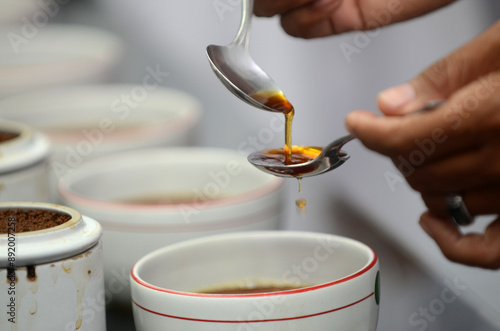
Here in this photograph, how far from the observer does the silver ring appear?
696 millimetres

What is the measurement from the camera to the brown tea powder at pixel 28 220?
59cm

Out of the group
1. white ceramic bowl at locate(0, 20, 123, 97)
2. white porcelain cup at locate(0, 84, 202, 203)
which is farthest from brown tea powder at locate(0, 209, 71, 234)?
white ceramic bowl at locate(0, 20, 123, 97)

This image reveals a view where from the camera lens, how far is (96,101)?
1.34m

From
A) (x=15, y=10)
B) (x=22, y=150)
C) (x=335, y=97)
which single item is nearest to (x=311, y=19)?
(x=22, y=150)

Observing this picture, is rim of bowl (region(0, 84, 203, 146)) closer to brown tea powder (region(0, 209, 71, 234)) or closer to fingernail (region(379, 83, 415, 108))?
brown tea powder (region(0, 209, 71, 234))

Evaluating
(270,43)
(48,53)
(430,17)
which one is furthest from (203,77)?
(430,17)

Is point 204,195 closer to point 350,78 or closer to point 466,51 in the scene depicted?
point 466,51

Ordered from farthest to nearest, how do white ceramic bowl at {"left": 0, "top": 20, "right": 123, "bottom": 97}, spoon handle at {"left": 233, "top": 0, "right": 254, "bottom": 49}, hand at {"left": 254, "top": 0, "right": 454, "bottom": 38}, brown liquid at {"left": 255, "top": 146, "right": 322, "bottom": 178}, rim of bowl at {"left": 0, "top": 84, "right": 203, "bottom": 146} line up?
white ceramic bowl at {"left": 0, "top": 20, "right": 123, "bottom": 97}, rim of bowl at {"left": 0, "top": 84, "right": 203, "bottom": 146}, hand at {"left": 254, "top": 0, "right": 454, "bottom": 38}, spoon handle at {"left": 233, "top": 0, "right": 254, "bottom": 49}, brown liquid at {"left": 255, "top": 146, "right": 322, "bottom": 178}

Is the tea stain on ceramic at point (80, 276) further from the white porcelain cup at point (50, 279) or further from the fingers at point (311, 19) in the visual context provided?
the fingers at point (311, 19)

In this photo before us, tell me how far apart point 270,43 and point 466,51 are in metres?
1.19

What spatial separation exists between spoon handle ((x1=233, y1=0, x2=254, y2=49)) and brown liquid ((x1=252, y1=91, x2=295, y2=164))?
0.24 feet

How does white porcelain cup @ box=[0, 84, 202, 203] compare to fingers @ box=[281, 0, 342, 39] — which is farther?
white porcelain cup @ box=[0, 84, 202, 203]

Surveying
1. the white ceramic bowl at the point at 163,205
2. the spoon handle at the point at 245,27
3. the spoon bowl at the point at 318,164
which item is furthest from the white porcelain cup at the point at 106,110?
the spoon bowl at the point at 318,164

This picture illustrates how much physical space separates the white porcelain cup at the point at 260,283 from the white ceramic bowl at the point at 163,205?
0.21ft
